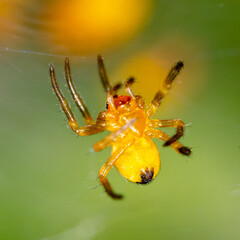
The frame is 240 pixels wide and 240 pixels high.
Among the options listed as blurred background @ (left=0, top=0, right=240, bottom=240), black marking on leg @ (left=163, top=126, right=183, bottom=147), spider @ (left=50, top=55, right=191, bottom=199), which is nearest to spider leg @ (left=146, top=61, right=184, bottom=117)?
spider @ (left=50, top=55, right=191, bottom=199)

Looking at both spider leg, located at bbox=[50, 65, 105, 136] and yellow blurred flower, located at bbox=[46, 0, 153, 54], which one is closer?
spider leg, located at bbox=[50, 65, 105, 136]

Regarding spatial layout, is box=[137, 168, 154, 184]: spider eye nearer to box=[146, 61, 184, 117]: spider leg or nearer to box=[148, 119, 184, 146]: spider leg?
box=[148, 119, 184, 146]: spider leg

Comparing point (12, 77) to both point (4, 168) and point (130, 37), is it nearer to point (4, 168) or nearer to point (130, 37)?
point (4, 168)

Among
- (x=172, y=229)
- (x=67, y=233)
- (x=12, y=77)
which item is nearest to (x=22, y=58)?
(x=12, y=77)

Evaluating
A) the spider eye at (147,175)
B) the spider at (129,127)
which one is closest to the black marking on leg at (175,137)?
the spider at (129,127)

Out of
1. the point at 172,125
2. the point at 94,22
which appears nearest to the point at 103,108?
the point at 94,22

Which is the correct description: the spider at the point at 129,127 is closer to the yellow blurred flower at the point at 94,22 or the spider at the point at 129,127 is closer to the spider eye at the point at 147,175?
the spider eye at the point at 147,175

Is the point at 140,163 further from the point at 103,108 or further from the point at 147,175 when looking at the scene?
the point at 103,108
